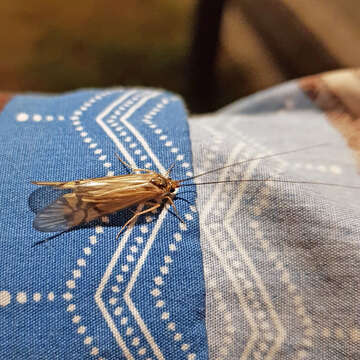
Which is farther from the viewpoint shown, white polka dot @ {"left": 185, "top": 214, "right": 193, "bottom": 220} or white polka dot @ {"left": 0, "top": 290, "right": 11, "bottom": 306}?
white polka dot @ {"left": 185, "top": 214, "right": 193, "bottom": 220}

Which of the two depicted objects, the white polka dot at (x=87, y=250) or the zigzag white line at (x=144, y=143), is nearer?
the white polka dot at (x=87, y=250)

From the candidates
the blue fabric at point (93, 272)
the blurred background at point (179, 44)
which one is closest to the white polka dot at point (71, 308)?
the blue fabric at point (93, 272)

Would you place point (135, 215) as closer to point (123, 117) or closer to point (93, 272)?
point (93, 272)

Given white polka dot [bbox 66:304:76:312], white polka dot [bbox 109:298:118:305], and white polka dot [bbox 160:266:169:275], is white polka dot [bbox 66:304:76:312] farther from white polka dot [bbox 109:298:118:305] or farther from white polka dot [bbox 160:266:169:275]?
white polka dot [bbox 160:266:169:275]

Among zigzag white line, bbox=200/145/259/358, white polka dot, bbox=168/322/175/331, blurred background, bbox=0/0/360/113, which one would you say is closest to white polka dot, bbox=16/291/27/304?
white polka dot, bbox=168/322/175/331

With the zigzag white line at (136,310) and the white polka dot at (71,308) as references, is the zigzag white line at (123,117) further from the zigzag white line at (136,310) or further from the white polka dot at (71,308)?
the white polka dot at (71,308)

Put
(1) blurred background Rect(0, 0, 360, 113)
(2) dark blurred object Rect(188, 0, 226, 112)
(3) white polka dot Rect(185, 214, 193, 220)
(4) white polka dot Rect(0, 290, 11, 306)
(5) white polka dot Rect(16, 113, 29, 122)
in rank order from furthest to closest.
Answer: (2) dark blurred object Rect(188, 0, 226, 112)
(1) blurred background Rect(0, 0, 360, 113)
(5) white polka dot Rect(16, 113, 29, 122)
(3) white polka dot Rect(185, 214, 193, 220)
(4) white polka dot Rect(0, 290, 11, 306)
